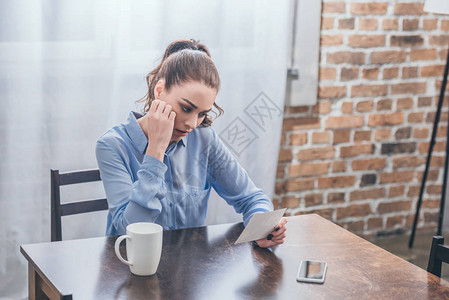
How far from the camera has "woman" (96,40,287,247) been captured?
60.6 inches

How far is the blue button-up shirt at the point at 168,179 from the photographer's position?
1.53 m

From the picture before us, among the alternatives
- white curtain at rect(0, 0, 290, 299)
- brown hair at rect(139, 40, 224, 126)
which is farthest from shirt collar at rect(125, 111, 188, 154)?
white curtain at rect(0, 0, 290, 299)

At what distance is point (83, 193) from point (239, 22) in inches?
37.5

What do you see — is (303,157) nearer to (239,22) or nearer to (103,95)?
(239,22)

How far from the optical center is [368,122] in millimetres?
3037

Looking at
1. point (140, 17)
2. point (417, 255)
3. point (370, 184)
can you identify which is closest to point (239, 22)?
point (140, 17)

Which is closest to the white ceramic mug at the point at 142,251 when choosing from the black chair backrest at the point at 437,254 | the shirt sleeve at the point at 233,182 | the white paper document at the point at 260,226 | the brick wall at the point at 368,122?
the white paper document at the point at 260,226

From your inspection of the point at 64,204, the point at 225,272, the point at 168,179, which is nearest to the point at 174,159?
the point at 168,179

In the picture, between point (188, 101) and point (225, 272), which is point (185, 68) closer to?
point (188, 101)

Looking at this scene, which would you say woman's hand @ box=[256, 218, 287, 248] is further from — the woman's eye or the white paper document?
the woman's eye

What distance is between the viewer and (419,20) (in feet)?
9.93

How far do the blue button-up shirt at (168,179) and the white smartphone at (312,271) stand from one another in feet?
1.12

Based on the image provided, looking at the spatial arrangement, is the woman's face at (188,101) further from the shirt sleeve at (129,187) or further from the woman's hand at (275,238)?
the woman's hand at (275,238)

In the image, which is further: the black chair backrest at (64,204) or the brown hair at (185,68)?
the black chair backrest at (64,204)
